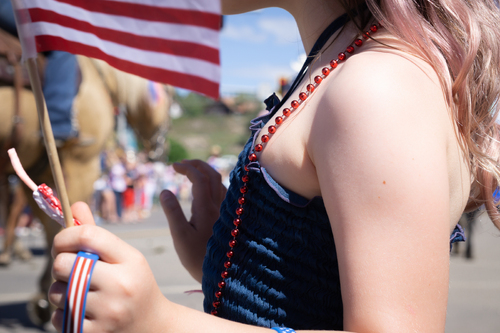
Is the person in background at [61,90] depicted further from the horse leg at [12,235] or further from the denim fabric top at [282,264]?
the denim fabric top at [282,264]

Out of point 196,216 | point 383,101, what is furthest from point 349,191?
point 196,216

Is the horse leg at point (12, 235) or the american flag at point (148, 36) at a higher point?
the american flag at point (148, 36)

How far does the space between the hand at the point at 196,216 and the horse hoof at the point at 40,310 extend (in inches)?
110

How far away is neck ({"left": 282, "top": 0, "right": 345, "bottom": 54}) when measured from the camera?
2.88 feet

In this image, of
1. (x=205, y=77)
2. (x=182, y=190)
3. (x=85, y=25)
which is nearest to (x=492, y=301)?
(x=205, y=77)

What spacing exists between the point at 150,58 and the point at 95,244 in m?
0.75

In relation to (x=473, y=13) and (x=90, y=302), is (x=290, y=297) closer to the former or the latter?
(x=90, y=302)

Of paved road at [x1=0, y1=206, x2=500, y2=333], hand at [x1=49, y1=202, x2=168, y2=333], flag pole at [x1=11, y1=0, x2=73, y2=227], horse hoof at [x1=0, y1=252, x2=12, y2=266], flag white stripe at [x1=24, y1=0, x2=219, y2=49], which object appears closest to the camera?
hand at [x1=49, y1=202, x2=168, y2=333]

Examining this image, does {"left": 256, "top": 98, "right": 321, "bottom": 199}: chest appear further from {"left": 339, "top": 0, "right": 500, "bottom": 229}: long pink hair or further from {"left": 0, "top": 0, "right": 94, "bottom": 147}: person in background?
{"left": 0, "top": 0, "right": 94, "bottom": 147}: person in background

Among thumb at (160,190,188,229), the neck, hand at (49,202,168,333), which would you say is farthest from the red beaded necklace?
thumb at (160,190,188,229)

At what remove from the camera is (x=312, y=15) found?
0.91 m

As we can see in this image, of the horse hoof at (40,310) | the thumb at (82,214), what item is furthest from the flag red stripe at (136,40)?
the horse hoof at (40,310)

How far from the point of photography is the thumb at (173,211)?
3.85 ft

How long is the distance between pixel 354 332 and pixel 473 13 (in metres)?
0.61
